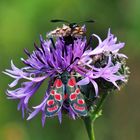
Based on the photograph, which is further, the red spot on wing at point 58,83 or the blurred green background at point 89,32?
the blurred green background at point 89,32

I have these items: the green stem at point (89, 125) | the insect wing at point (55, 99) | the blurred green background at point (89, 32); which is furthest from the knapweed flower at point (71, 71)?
the blurred green background at point (89, 32)

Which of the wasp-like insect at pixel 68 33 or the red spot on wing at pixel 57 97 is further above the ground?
the wasp-like insect at pixel 68 33

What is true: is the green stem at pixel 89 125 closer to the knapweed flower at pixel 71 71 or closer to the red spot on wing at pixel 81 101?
the knapweed flower at pixel 71 71

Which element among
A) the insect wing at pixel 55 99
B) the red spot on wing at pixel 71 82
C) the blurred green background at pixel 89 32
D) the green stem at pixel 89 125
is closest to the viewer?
the insect wing at pixel 55 99

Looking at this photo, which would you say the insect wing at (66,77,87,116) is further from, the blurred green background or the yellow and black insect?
the blurred green background

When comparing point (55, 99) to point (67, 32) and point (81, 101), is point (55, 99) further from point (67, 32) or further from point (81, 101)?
point (67, 32)

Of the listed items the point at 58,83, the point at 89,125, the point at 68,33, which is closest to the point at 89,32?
the point at 68,33

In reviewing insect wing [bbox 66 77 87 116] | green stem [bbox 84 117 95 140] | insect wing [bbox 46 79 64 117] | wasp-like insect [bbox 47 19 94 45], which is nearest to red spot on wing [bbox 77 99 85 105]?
insect wing [bbox 66 77 87 116]

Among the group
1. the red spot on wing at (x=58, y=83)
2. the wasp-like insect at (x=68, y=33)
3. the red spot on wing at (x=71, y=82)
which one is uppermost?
the wasp-like insect at (x=68, y=33)
